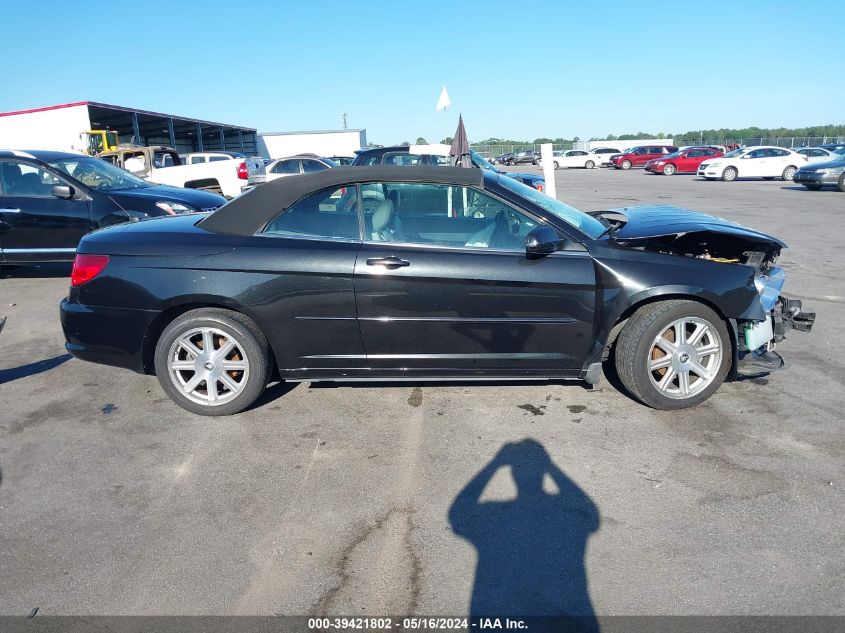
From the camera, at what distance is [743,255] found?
4711 mm

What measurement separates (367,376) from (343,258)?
2.61 feet

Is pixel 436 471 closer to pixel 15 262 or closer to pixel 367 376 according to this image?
pixel 367 376

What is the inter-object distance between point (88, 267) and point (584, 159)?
4804cm

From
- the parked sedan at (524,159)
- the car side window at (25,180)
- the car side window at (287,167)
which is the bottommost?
the car side window at (25,180)

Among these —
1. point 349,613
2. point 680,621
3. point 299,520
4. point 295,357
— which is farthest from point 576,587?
point 295,357

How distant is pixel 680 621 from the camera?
7.82 ft

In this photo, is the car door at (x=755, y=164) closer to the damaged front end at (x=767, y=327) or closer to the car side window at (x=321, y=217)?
the damaged front end at (x=767, y=327)

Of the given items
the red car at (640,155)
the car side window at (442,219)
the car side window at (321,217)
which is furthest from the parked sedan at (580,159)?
the car side window at (321,217)

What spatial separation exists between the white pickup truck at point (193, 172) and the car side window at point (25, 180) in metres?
6.50

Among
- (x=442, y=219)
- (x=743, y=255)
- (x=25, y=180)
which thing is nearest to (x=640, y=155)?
(x=25, y=180)

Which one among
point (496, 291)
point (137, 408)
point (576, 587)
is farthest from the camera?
point (137, 408)

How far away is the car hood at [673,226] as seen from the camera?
4.23 m

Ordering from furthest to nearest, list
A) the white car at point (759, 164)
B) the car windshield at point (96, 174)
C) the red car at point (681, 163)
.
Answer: the red car at point (681, 163) → the white car at point (759, 164) → the car windshield at point (96, 174)

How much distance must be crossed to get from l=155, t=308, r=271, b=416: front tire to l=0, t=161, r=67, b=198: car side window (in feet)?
16.9
